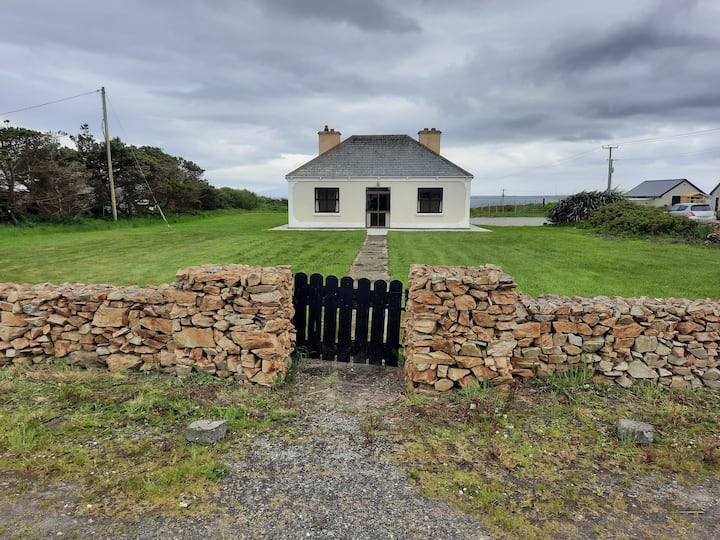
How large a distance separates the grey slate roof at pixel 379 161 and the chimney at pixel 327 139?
0.79 metres

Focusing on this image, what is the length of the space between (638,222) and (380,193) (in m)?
13.7

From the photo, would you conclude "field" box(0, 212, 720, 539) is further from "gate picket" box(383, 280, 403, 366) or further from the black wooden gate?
"gate picket" box(383, 280, 403, 366)

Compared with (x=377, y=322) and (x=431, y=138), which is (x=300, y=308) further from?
(x=431, y=138)

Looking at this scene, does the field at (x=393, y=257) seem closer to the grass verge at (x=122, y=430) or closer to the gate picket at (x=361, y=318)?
the gate picket at (x=361, y=318)

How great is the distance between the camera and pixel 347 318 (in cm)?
566

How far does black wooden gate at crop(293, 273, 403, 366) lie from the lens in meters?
5.58

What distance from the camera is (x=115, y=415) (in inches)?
163

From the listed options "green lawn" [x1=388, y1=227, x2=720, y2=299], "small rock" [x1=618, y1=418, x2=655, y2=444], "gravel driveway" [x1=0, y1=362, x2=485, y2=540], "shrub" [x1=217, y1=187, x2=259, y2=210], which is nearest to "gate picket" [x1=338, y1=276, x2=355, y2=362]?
"gravel driveway" [x1=0, y1=362, x2=485, y2=540]

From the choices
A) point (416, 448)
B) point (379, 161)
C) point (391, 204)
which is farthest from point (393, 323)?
point (379, 161)

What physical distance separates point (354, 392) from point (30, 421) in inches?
126

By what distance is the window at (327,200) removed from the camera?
25609 millimetres

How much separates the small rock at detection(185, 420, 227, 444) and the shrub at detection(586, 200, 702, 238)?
21.6 m

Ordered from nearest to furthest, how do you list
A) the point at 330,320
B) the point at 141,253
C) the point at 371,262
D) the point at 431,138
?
1. the point at 330,320
2. the point at 371,262
3. the point at 141,253
4. the point at 431,138

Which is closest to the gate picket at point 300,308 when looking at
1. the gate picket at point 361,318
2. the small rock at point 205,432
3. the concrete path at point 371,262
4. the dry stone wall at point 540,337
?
the gate picket at point 361,318
